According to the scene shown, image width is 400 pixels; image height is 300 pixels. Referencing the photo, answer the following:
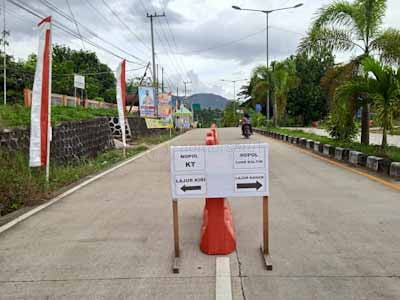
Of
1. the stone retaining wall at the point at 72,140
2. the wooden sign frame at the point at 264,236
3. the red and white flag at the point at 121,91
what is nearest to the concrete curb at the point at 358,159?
the wooden sign frame at the point at 264,236

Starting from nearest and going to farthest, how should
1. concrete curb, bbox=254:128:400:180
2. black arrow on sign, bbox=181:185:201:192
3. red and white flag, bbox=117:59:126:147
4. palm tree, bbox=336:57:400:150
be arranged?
black arrow on sign, bbox=181:185:201:192 < concrete curb, bbox=254:128:400:180 < palm tree, bbox=336:57:400:150 < red and white flag, bbox=117:59:126:147

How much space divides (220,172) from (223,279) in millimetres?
1007

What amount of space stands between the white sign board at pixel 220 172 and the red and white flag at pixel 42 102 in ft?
13.8

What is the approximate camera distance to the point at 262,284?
3.30 m

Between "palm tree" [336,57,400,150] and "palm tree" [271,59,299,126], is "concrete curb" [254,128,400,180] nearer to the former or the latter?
"palm tree" [336,57,400,150]

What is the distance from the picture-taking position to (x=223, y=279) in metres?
3.39

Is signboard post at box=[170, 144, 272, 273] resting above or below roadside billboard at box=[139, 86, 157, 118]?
below


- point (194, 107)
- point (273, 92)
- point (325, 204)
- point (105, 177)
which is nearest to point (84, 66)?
point (194, 107)

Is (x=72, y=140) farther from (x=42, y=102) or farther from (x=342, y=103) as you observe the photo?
(x=342, y=103)

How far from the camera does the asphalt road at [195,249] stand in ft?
10.7

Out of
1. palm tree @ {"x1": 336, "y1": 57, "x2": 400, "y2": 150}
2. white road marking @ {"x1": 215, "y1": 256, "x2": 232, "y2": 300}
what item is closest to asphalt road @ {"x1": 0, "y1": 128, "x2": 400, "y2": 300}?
white road marking @ {"x1": 215, "y1": 256, "x2": 232, "y2": 300}

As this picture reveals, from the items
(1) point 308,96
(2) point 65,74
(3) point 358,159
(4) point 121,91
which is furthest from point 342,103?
(1) point 308,96

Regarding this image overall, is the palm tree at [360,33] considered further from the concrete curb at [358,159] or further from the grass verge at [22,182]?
the grass verge at [22,182]

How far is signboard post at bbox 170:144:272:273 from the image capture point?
376 centimetres
